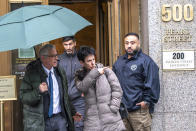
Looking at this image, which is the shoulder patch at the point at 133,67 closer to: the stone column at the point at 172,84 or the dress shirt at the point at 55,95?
the stone column at the point at 172,84

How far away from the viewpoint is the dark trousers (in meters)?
4.79

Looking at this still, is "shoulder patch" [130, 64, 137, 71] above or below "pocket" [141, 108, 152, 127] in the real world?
above

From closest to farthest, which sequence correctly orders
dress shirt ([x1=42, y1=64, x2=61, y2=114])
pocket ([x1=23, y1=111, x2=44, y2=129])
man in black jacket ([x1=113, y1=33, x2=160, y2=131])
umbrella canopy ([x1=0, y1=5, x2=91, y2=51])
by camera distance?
umbrella canopy ([x1=0, y1=5, x2=91, y2=51]) → pocket ([x1=23, y1=111, x2=44, y2=129]) → dress shirt ([x1=42, y1=64, x2=61, y2=114]) → man in black jacket ([x1=113, y1=33, x2=160, y2=131])

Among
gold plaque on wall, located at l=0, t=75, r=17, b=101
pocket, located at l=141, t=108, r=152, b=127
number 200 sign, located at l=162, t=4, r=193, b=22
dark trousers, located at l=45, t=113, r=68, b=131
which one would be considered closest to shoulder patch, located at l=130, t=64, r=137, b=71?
pocket, located at l=141, t=108, r=152, b=127

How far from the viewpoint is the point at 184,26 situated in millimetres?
6680

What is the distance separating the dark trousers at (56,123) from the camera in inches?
188

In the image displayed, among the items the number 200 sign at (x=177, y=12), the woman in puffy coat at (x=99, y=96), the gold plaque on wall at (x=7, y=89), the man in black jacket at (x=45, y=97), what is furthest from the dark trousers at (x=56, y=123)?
the number 200 sign at (x=177, y=12)

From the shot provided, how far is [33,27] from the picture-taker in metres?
4.34

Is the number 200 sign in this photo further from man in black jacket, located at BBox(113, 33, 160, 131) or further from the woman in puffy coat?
the woman in puffy coat

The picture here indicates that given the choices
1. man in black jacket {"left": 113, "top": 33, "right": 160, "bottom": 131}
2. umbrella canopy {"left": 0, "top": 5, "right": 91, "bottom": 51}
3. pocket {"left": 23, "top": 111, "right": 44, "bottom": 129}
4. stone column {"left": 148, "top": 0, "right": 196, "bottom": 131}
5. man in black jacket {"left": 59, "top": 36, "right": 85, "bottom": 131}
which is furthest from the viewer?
stone column {"left": 148, "top": 0, "right": 196, "bottom": 131}

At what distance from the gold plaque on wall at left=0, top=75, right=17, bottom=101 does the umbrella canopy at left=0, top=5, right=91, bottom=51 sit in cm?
129

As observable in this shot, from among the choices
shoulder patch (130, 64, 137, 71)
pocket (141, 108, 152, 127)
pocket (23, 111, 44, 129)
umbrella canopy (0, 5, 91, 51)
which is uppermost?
umbrella canopy (0, 5, 91, 51)

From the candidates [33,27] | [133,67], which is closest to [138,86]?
[133,67]

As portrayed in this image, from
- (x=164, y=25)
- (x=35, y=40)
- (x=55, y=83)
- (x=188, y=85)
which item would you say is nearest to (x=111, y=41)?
(x=164, y=25)
